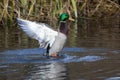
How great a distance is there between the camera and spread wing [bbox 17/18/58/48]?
31.6 ft

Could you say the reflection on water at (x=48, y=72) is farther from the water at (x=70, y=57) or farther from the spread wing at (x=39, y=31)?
the spread wing at (x=39, y=31)

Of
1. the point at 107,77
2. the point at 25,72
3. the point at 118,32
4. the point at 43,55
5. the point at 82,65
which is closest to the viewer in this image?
the point at 107,77

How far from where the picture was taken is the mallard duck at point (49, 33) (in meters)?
9.64

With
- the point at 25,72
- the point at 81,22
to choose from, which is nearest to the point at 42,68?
the point at 25,72

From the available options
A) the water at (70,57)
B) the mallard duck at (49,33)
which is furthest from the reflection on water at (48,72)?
the mallard duck at (49,33)

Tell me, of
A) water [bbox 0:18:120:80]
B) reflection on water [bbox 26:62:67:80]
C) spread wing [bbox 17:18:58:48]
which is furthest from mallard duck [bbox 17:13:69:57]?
reflection on water [bbox 26:62:67:80]

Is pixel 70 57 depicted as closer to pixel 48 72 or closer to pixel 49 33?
pixel 49 33

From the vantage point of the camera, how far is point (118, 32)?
12.4 m

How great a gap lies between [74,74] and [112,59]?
1.43 m

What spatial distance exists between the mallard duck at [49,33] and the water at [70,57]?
222 mm

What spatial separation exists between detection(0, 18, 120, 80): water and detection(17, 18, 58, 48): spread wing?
353 millimetres

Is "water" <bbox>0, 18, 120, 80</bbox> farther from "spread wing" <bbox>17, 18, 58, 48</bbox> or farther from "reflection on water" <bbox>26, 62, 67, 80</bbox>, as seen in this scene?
"spread wing" <bbox>17, 18, 58, 48</bbox>

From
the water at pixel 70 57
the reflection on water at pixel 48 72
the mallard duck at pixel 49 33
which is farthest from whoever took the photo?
the mallard duck at pixel 49 33

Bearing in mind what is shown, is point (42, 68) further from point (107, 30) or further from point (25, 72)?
point (107, 30)
